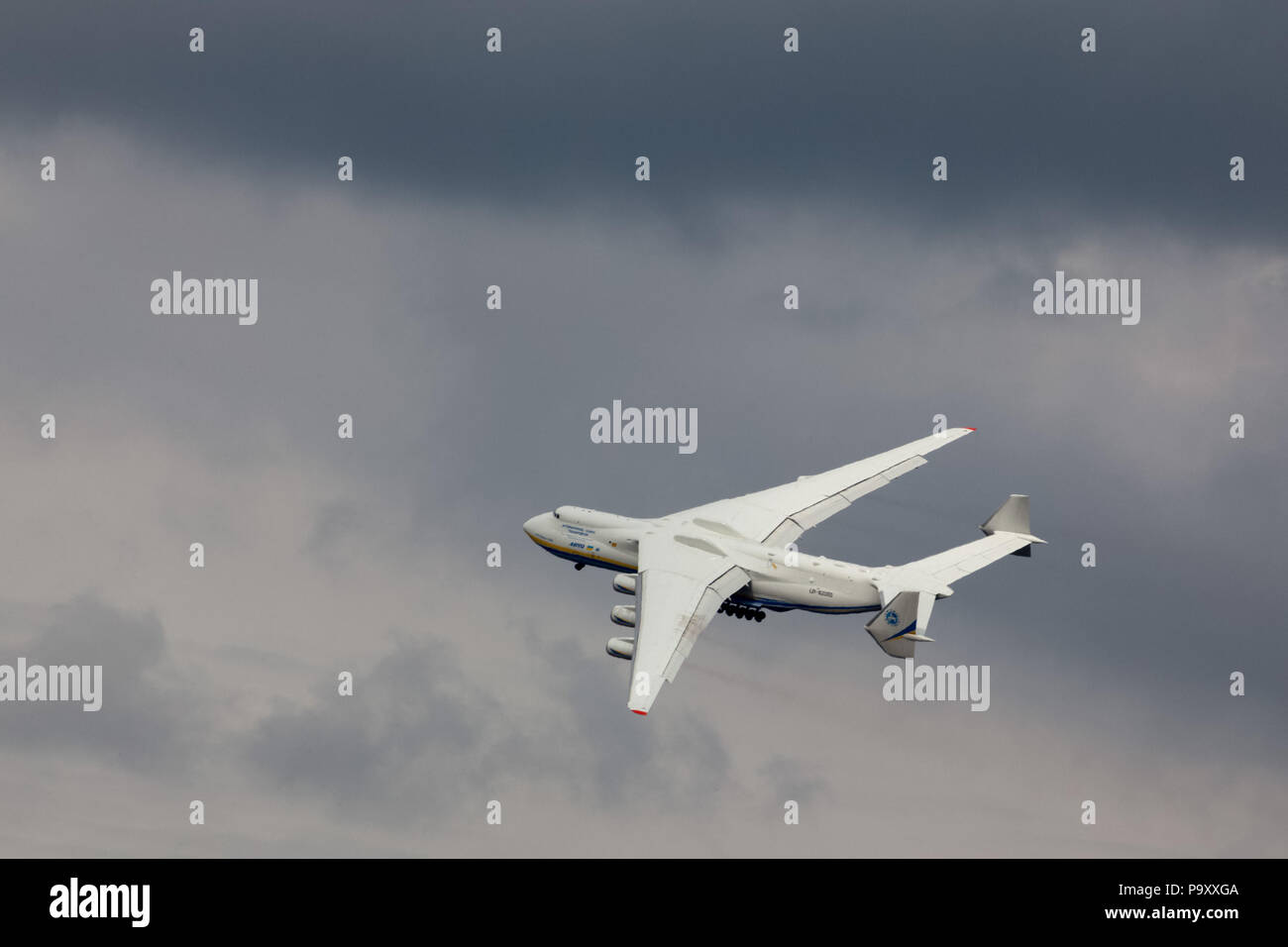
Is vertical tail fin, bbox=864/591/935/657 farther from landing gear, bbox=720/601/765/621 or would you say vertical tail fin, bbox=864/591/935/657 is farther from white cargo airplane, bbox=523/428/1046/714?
landing gear, bbox=720/601/765/621

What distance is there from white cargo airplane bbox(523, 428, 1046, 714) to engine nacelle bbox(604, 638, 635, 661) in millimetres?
87

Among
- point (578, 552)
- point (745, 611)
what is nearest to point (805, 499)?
point (745, 611)

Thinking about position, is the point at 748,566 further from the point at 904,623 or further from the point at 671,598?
the point at 904,623

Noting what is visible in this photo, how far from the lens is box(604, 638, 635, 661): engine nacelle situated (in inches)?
4690

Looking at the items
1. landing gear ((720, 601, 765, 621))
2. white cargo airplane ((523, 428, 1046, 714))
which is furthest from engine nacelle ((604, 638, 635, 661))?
landing gear ((720, 601, 765, 621))

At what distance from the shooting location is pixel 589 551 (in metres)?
133

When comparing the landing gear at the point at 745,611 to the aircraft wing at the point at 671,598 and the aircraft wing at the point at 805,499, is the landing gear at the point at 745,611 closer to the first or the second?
the aircraft wing at the point at 671,598

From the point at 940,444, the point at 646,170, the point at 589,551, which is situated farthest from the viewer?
the point at 940,444

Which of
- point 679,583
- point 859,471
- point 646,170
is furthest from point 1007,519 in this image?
point 646,170

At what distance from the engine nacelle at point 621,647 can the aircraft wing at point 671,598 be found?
264cm

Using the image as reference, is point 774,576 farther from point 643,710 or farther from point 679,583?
point 643,710

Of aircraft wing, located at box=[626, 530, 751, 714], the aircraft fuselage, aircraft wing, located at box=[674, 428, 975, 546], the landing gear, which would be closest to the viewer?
aircraft wing, located at box=[626, 530, 751, 714]

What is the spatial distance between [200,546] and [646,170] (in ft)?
126
